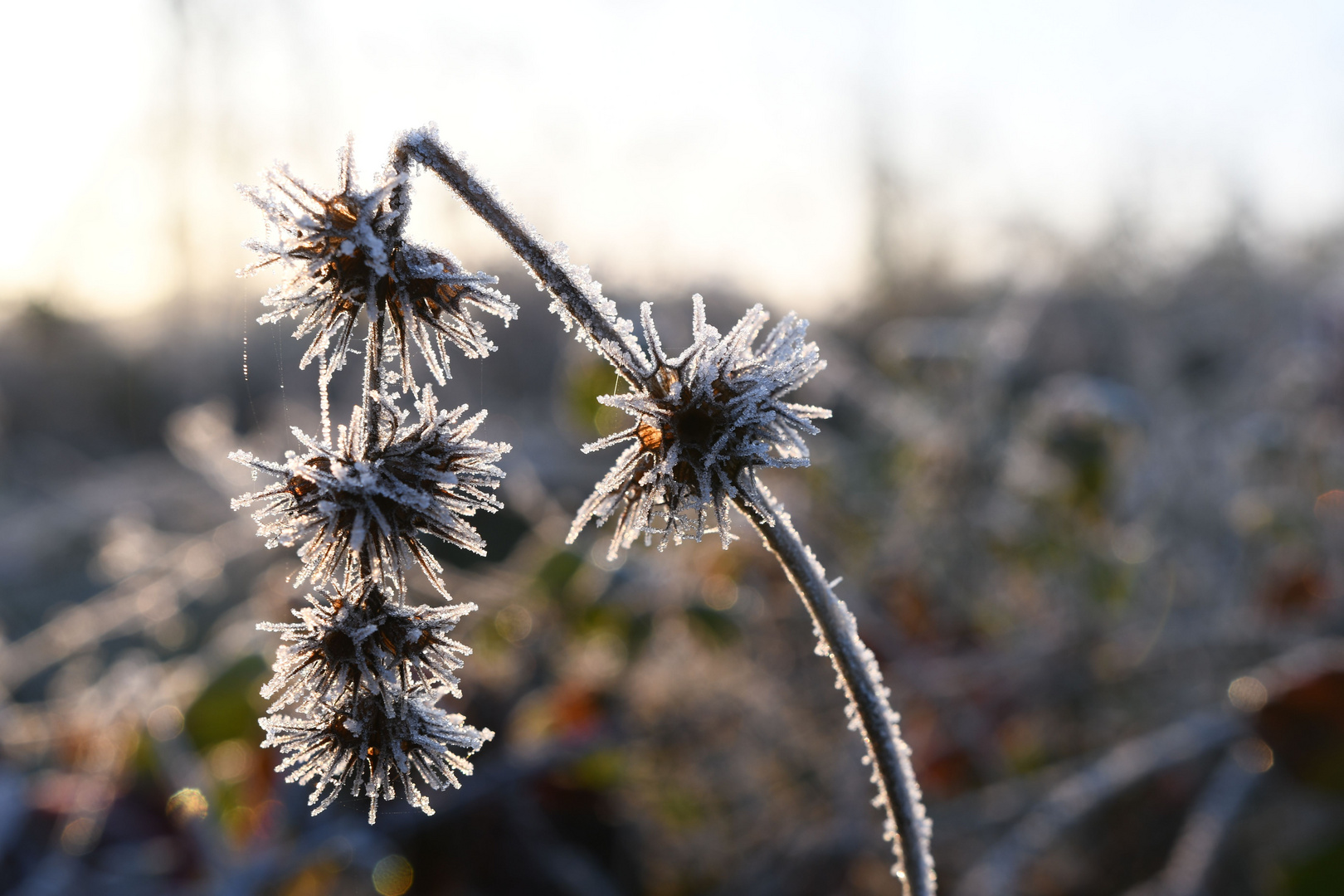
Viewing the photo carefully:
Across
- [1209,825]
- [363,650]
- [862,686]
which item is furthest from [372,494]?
[1209,825]

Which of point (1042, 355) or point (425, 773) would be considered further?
point (1042, 355)

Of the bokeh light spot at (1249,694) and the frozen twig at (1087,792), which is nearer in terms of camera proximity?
the frozen twig at (1087,792)

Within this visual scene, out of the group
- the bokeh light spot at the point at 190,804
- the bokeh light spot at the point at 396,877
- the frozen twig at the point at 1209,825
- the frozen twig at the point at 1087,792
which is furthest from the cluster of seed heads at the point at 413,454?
the bokeh light spot at the point at 396,877

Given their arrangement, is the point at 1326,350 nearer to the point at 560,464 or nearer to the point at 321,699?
the point at 560,464

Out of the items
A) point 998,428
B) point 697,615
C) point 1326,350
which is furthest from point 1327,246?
point 697,615

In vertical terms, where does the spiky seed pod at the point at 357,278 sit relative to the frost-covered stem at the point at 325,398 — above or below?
above

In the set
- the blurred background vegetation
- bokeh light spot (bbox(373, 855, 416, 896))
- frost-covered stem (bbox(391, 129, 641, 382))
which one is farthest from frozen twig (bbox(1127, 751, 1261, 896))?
bokeh light spot (bbox(373, 855, 416, 896))

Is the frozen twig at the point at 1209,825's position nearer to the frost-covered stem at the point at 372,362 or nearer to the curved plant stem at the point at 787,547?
the curved plant stem at the point at 787,547
